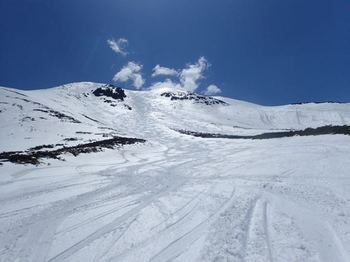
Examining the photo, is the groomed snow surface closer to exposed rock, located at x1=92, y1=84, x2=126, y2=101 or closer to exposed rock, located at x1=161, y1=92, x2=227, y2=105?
exposed rock, located at x1=92, y1=84, x2=126, y2=101

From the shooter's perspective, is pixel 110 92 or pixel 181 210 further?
pixel 110 92

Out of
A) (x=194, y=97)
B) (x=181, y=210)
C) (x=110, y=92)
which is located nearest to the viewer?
(x=181, y=210)

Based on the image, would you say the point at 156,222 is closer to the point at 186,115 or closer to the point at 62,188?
the point at 62,188

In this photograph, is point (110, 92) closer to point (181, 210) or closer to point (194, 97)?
point (194, 97)

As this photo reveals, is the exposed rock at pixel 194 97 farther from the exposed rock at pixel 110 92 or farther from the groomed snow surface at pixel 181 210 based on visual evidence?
the groomed snow surface at pixel 181 210

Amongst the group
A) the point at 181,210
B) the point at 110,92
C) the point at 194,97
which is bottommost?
the point at 181,210

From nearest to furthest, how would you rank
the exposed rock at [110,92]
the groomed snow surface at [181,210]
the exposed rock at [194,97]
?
the groomed snow surface at [181,210], the exposed rock at [110,92], the exposed rock at [194,97]

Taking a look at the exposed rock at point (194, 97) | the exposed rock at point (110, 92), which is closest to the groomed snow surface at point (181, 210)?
the exposed rock at point (110, 92)

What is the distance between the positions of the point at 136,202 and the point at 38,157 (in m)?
15.4

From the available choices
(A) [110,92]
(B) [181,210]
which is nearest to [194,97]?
(A) [110,92]

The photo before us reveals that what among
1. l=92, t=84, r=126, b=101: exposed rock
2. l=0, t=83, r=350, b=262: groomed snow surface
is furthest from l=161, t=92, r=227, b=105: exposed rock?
l=0, t=83, r=350, b=262: groomed snow surface

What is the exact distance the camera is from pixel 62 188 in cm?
1753

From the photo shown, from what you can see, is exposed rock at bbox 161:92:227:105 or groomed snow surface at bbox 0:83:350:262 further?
exposed rock at bbox 161:92:227:105

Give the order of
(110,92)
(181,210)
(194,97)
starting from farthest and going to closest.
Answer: (194,97) → (110,92) → (181,210)
